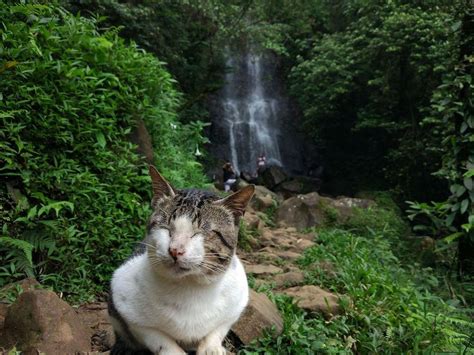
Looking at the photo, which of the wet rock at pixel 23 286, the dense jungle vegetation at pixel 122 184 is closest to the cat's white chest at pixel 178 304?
the dense jungle vegetation at pixel 122 184

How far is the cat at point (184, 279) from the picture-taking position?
2.06 m

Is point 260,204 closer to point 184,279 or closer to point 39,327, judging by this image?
point 39,327

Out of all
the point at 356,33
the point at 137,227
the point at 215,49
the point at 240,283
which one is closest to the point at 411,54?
the point at 356,33

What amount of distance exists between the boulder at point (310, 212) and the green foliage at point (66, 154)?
5.15 metres

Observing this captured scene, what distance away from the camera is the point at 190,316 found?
7.09 feet

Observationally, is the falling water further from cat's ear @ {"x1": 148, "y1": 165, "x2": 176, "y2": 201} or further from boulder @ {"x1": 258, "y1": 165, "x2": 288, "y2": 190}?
cat's ear @ {"x1": 148, "y1": 165, "x2": 176, "y2": 201}

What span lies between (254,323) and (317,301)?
0.79m

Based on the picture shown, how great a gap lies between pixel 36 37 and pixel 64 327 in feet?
9.40

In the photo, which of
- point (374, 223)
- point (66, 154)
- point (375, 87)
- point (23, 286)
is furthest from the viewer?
point (375, 87)

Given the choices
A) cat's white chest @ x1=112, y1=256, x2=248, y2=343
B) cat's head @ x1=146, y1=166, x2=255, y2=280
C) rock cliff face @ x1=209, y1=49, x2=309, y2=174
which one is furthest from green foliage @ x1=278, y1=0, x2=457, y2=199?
cat's white chest @ x1=112, y1=256, x2=248, y2=343

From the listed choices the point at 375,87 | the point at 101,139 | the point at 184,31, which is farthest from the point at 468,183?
the point at 375,87

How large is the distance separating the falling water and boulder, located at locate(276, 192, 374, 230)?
1134cm

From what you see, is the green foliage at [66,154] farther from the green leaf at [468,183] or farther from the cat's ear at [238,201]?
the green leaf at [468,183]

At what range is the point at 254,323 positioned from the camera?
2.90 m
